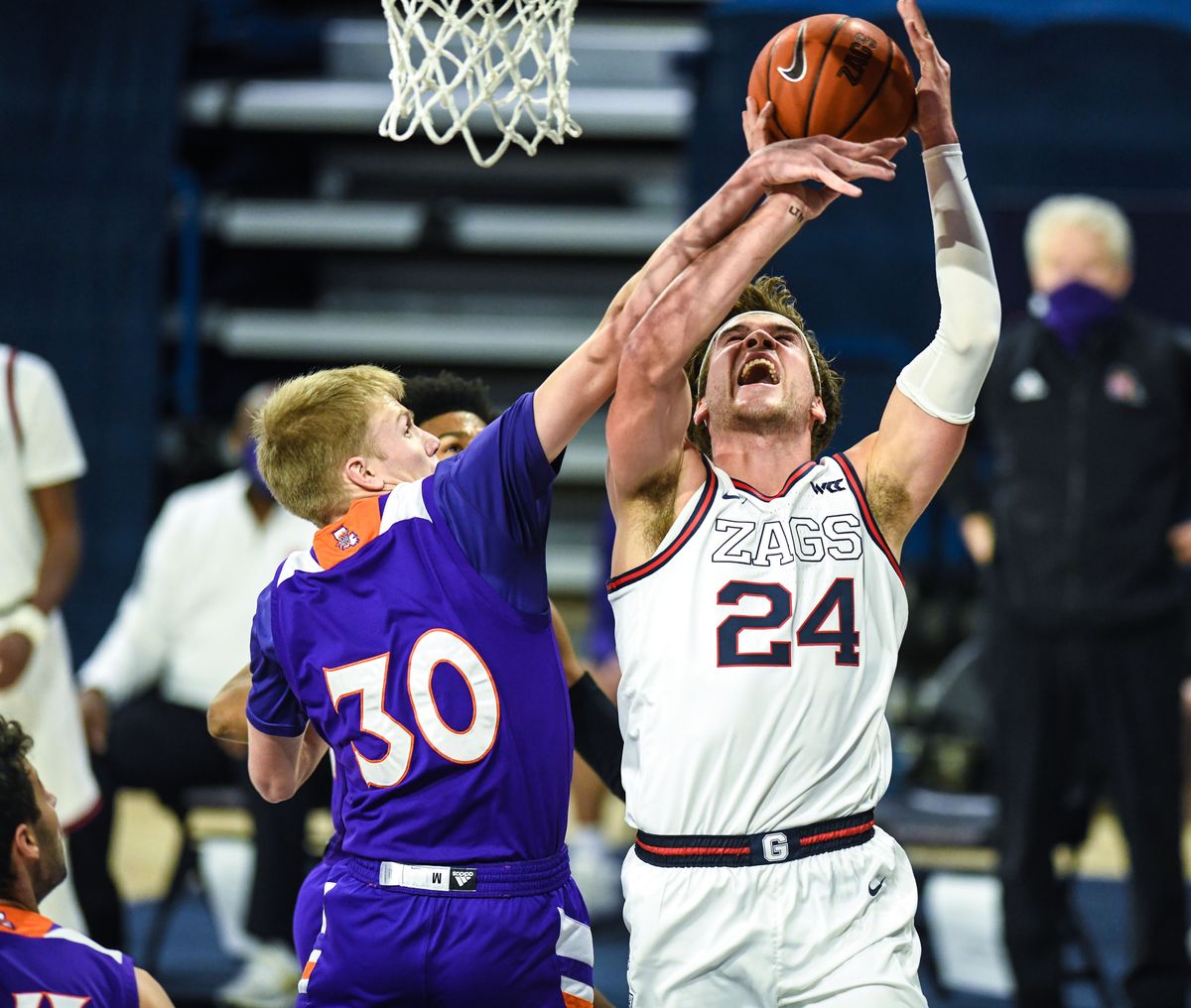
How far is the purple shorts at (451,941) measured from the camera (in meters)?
2.94

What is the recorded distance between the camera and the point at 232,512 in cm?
705

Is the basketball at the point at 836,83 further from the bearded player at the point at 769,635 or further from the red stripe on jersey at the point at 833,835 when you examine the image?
the red stripe on jersey at the point at 833,835

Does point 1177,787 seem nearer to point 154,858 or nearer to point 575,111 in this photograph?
point 154,858

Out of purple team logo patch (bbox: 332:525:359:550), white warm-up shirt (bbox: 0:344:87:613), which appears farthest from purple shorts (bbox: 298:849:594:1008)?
white warm-up shirt (bbox: 0:344:87:613)

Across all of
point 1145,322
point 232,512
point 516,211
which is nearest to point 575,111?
point 516,211

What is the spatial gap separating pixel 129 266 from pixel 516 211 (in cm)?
262

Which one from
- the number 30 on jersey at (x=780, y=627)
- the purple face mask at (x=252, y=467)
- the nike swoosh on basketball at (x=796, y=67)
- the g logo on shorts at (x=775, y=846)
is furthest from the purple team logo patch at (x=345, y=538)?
the purple face mask at (x=252, y=467)

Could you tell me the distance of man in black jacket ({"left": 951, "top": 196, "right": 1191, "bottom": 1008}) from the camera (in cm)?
572

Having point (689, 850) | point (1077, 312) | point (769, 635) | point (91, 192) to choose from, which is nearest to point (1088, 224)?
point (1077, 312)

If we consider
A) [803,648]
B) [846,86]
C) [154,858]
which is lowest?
[154,858]

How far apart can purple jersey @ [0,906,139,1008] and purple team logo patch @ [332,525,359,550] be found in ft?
2.58

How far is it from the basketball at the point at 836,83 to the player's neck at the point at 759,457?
1.83 feet

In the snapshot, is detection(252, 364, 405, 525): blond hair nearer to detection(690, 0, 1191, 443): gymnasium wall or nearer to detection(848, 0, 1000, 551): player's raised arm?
detection(848, 0, 1000, 551): player's raised arm

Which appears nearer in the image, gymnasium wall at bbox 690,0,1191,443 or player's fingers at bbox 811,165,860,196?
player's fingers at bbox 811,165,860,196
